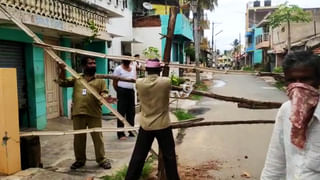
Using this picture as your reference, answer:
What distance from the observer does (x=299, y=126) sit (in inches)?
78.3

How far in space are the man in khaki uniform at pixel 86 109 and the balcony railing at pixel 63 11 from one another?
2002mm

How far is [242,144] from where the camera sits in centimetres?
774

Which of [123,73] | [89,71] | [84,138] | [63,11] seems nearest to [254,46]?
[63,11]

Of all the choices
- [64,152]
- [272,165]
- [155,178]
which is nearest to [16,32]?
[64,152]

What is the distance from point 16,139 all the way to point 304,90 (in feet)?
13.1

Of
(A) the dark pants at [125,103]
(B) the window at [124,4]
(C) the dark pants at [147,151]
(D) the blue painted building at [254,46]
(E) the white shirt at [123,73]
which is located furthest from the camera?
(D) the blue painted building at [254,46]

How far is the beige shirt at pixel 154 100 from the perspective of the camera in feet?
13.8

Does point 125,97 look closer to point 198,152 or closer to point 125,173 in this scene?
point 198,152

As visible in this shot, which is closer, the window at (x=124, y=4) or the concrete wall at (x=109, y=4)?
the concrete wall at (x=109, y=4)

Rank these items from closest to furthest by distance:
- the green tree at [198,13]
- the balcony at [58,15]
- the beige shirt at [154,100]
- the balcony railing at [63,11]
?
the beige shirt at [154,100], the balcony at [58,15], the balcony railing at [63,11], the green tree at [198,13]

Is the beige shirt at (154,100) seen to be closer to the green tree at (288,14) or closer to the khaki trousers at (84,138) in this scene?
the khaki trousers at (84,138)

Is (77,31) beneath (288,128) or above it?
above

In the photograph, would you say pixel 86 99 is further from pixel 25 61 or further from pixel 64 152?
pixel 25 61

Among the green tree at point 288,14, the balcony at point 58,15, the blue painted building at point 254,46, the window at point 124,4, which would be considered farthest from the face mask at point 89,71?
the blue painted building at point 254,46
